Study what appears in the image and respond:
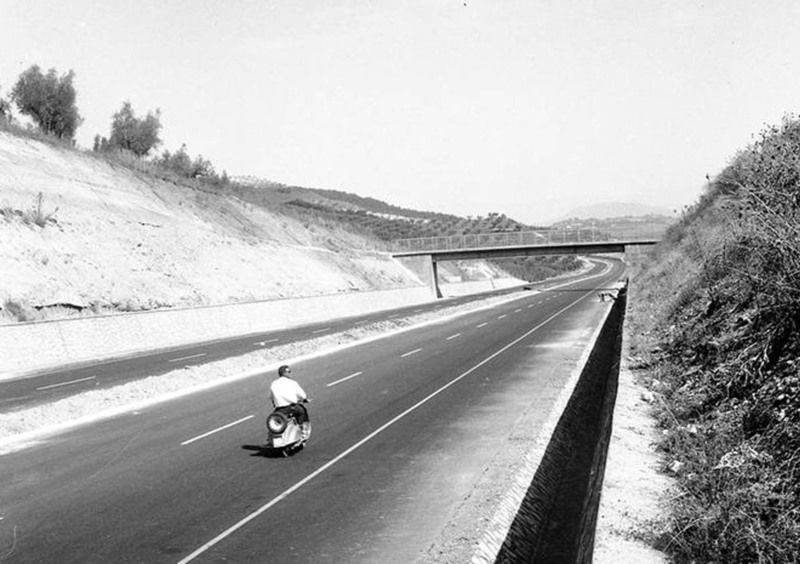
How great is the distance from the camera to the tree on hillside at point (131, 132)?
69.4 meters

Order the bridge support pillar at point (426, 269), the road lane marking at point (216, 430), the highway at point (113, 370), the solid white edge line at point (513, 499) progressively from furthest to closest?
1. the bridge support pillar at point (426, 269)
2. the highway at point (113, 370)
3. the road lane marking at point (216, 430)
4. the solid white edge line at point (513, 499)

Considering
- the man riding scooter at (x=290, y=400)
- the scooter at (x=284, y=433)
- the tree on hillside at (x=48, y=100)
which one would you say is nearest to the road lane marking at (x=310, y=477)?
the scooter at (x=284, y=433)

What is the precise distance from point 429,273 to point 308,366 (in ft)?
195

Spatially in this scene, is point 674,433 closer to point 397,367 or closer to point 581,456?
point 581,456

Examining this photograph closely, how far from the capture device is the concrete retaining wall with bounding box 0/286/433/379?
89.0ft

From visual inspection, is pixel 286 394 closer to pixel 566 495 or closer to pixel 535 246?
pixel 566 495

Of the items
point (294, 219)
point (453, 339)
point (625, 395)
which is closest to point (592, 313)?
point (453, 339)

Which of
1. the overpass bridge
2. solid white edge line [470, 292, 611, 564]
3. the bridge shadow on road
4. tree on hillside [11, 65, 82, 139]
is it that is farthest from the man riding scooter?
the overpass bridge

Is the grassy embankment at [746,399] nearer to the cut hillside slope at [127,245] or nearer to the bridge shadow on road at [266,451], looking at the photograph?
the bridge shadow on road at [266,451]

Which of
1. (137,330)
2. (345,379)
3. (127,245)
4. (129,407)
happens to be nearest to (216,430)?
(129,407)

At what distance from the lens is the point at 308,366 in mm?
23734

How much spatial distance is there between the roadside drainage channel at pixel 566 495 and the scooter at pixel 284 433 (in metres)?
3.98

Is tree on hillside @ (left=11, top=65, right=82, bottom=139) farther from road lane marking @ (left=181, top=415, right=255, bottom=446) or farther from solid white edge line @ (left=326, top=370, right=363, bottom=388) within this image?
road lane marking @ (left=181, top=415, right=255, bottom=446)

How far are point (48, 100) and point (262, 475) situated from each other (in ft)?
189
